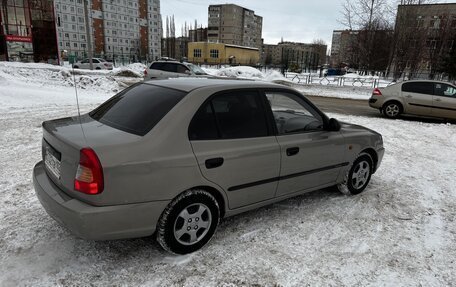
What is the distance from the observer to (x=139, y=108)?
327cm

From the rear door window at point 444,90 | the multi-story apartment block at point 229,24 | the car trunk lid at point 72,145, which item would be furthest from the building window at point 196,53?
the car trunk lid at point 72,145

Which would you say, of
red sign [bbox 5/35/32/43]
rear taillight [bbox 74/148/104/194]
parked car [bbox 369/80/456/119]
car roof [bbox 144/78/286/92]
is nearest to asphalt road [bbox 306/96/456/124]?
parked car [bbox 369/80/456/119]

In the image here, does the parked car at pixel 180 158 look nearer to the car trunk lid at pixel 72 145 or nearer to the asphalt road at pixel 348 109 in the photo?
the car trunk lid at pixel 72 145

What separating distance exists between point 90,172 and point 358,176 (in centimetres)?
367

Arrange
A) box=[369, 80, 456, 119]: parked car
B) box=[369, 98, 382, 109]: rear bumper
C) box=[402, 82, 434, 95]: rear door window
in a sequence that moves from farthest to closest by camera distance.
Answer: box=[369, 98, 382, 109]: rear bumper < box=[402, 82, 434, 95]: rear door window < box=[369, 80, 456, 119]: parked car

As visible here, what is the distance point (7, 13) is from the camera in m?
34.8

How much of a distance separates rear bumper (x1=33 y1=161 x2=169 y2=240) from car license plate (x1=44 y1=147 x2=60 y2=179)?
0.14 metres

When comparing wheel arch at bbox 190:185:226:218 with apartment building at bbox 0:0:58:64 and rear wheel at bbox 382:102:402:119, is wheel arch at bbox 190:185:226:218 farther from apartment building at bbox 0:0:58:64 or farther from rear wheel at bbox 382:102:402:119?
apartment building at bbox 0:0:58:64

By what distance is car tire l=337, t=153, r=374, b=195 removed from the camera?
464 centimetres

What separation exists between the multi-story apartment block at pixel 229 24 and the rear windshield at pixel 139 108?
11086cm

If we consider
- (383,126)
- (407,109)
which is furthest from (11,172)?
(407,109)

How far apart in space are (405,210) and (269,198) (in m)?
2.04

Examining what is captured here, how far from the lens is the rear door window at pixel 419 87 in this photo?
12273mm

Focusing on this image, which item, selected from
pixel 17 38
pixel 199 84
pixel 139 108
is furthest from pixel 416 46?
pixel 17 38
